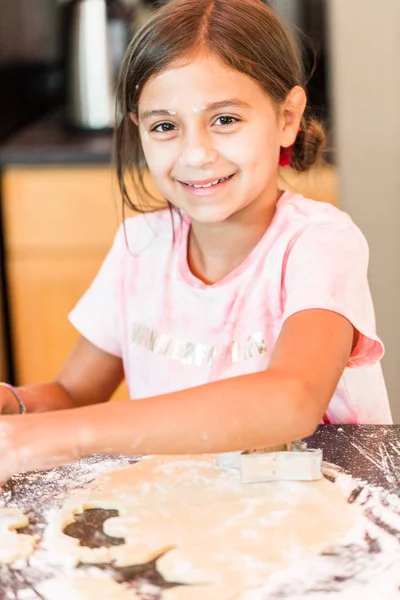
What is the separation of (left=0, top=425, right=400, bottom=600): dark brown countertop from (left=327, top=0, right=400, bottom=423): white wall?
3.44 feet

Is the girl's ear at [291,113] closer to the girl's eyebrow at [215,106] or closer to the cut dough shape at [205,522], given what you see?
the girl's eyebrow at [215,106]

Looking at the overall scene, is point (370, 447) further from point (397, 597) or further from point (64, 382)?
point (64, 382)

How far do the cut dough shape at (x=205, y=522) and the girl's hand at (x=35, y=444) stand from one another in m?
0.06

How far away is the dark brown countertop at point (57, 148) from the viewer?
97.3 inches

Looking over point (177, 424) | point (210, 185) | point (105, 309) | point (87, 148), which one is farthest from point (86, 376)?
point (87, 148)

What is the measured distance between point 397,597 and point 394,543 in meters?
0.09

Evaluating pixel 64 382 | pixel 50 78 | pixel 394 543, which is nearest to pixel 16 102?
pixel 50 78

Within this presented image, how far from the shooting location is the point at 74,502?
1072mm

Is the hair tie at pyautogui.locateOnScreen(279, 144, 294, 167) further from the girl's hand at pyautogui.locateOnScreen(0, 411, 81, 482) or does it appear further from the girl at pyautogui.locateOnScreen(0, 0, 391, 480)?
the girl's hand at pyautogui.locateOnScreen(0, 411, 81, 482)

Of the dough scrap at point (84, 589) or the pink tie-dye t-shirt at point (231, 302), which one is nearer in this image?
the dough scrap at point (84, 589)

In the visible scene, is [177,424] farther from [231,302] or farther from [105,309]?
[105,309]

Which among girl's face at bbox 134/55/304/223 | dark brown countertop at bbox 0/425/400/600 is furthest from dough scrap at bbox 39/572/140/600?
girl's face at bbox 134/55/304/223

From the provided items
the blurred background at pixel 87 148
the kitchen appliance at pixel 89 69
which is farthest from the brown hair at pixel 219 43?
the kitchen appliance at pixel 89 69

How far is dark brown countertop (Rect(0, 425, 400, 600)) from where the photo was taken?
0.90 m
